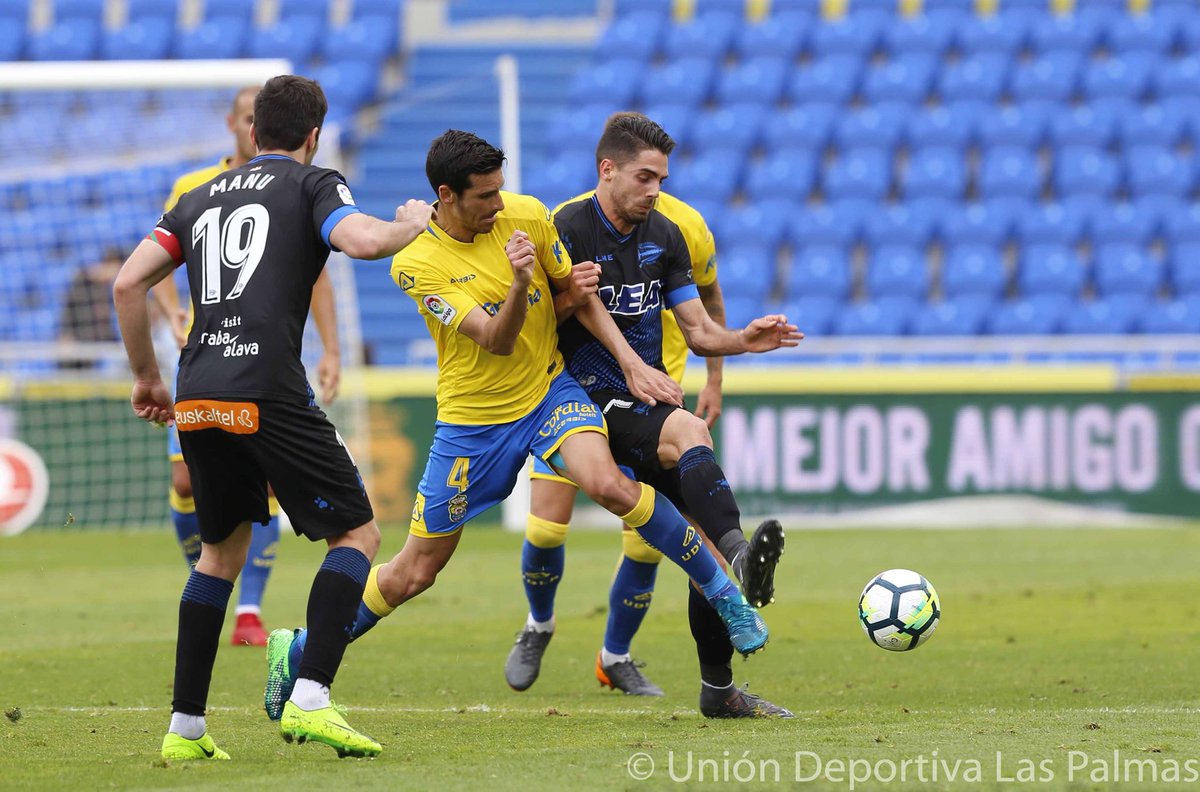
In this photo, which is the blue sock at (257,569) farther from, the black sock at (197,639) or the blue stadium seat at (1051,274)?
the blue stadium seat at (1051,274)

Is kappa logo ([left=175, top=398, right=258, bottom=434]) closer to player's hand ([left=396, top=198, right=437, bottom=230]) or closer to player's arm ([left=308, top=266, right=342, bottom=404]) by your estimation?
player's hand ([left=396, top=198, right=437, bottom=230])

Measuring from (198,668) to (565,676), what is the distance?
2758mm

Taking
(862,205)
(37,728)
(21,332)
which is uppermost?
(862,205)

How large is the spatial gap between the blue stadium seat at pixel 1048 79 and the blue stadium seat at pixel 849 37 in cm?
189

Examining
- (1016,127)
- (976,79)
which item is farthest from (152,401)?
(976,79)

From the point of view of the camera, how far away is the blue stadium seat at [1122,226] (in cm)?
1942

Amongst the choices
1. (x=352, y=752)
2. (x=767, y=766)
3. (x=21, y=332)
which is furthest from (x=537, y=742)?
(x=21, y=332)

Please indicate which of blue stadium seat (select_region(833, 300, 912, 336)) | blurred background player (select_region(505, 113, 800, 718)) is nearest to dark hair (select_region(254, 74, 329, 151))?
blurred background player (select_region(505, 113, 800, 718))

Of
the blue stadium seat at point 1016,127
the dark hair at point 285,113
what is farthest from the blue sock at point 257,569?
the blue stadium seat at point 1016,127

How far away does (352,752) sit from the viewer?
500 centimetres

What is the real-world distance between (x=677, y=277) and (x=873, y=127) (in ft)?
47.9

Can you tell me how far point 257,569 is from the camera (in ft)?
27.9

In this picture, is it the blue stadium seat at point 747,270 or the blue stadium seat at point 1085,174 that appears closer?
the blue stadium seat at point 747,270

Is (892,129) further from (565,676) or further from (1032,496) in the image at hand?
(565,676)
